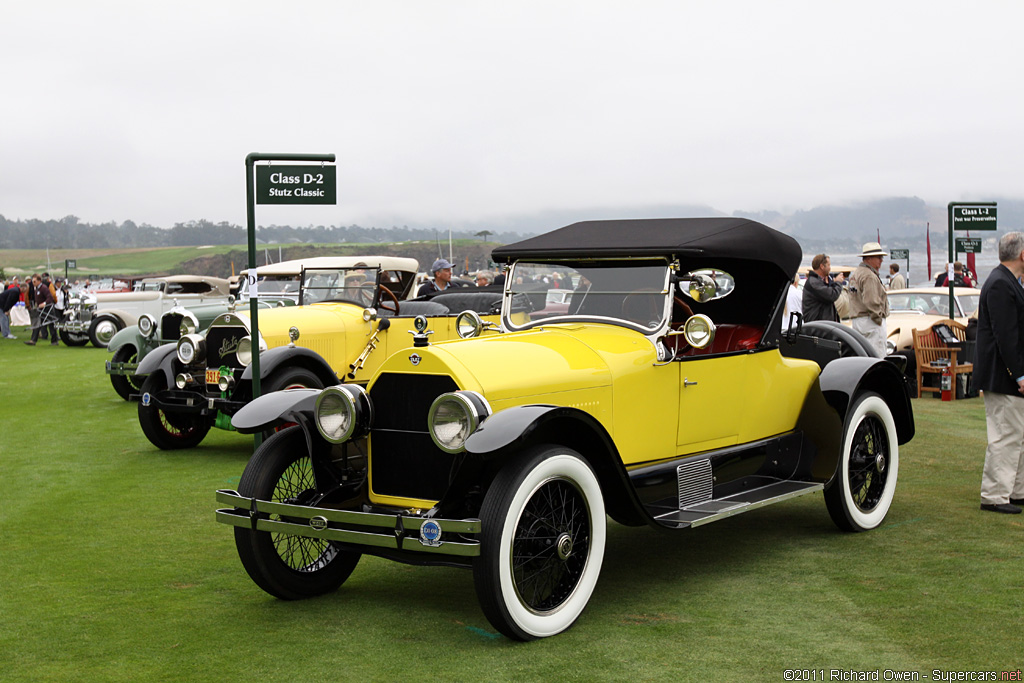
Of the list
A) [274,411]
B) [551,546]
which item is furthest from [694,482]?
[274,411]

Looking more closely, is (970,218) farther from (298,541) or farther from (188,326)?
(298,541)

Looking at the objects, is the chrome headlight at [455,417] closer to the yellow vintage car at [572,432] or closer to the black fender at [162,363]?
the yellow vintage car at [572,432]

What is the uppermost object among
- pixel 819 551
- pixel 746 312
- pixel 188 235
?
pixel 188 235

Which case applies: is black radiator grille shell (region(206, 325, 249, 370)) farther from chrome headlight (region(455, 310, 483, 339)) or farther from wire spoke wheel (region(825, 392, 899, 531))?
wire spoke wheel (region(825, 392, 899, 531))

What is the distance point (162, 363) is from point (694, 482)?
6574 millimetres

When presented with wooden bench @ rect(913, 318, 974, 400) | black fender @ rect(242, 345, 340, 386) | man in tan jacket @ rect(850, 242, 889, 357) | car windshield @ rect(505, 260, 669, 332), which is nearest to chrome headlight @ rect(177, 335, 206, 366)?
black fender @ rect(242, 345, 340, 386)

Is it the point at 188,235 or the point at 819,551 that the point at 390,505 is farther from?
the point at 188,235

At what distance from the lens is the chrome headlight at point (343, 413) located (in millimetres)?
4750

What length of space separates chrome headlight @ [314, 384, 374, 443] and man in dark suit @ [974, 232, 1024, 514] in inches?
166

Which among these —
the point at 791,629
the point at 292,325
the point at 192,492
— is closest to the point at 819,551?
the point at 791,629

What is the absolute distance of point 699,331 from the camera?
518cm

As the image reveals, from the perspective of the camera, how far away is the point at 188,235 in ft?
578

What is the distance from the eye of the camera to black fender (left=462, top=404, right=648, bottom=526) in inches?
165

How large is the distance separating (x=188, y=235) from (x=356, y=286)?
17543 cm
